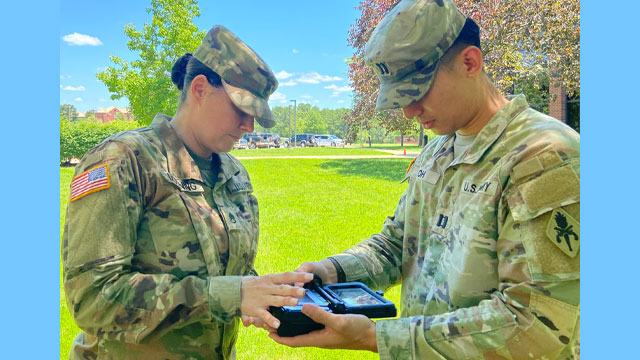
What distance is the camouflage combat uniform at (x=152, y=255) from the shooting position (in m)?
1.38

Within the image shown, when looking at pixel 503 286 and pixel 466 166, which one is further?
pixel 466 166

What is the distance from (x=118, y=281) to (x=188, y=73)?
0.77 m

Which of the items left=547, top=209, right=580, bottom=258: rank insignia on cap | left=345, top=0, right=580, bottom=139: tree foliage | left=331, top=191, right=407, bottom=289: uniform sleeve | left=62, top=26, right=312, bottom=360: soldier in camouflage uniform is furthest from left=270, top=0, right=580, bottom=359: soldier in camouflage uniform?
left=345, top=0, right=580, bottom=139: tree foliage

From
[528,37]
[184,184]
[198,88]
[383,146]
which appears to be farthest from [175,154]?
[383,146]

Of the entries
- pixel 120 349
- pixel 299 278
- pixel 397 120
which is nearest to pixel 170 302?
pixel 120 349

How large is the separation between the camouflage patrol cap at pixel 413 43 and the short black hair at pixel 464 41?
0.06 ft

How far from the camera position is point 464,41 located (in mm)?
1543

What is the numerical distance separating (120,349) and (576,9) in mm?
8718

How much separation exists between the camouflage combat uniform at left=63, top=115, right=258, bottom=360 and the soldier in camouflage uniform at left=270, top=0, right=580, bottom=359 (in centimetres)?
34

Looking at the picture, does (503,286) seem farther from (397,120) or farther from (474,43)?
(397,120)

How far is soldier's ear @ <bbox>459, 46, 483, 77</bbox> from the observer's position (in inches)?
60.3

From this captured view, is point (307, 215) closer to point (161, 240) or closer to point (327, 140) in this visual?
point (161, 240)

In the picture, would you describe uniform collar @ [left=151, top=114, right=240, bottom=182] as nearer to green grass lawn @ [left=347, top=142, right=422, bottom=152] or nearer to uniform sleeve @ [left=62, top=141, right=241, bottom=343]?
uniform sleeve @ [left=62, top=141, right=241, bottom=343]

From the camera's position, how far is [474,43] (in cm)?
156
